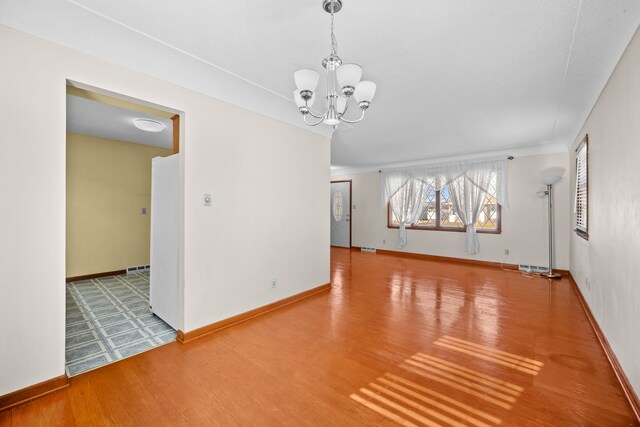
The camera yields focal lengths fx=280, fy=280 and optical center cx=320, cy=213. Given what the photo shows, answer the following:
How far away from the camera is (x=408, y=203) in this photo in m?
7.08

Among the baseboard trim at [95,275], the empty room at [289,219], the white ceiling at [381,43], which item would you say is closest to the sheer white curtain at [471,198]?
the empty room at [289,219]

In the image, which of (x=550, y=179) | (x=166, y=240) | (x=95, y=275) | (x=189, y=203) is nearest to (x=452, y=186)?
(x=550, y=179)

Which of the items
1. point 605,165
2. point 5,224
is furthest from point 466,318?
point 5,224

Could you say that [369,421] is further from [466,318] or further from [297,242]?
[297,242]

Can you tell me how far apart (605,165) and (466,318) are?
77.6 inches

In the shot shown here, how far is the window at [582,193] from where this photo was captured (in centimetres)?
342

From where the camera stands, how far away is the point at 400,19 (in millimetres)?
1841

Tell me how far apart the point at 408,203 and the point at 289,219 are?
14.2ft

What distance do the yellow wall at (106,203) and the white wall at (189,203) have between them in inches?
136

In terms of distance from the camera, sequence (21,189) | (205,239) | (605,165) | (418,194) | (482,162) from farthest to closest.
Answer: (418,194) → (482,162) → (205,239) → (605,165) → (21,189)

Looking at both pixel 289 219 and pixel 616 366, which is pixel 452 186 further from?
pixel 616 366

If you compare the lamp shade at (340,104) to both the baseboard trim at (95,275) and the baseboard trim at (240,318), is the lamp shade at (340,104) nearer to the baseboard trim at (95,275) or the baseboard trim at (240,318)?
the baseboard trim at (240,318)

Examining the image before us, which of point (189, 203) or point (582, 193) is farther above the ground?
point (582, 193)

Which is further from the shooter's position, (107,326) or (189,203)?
(107,326)
